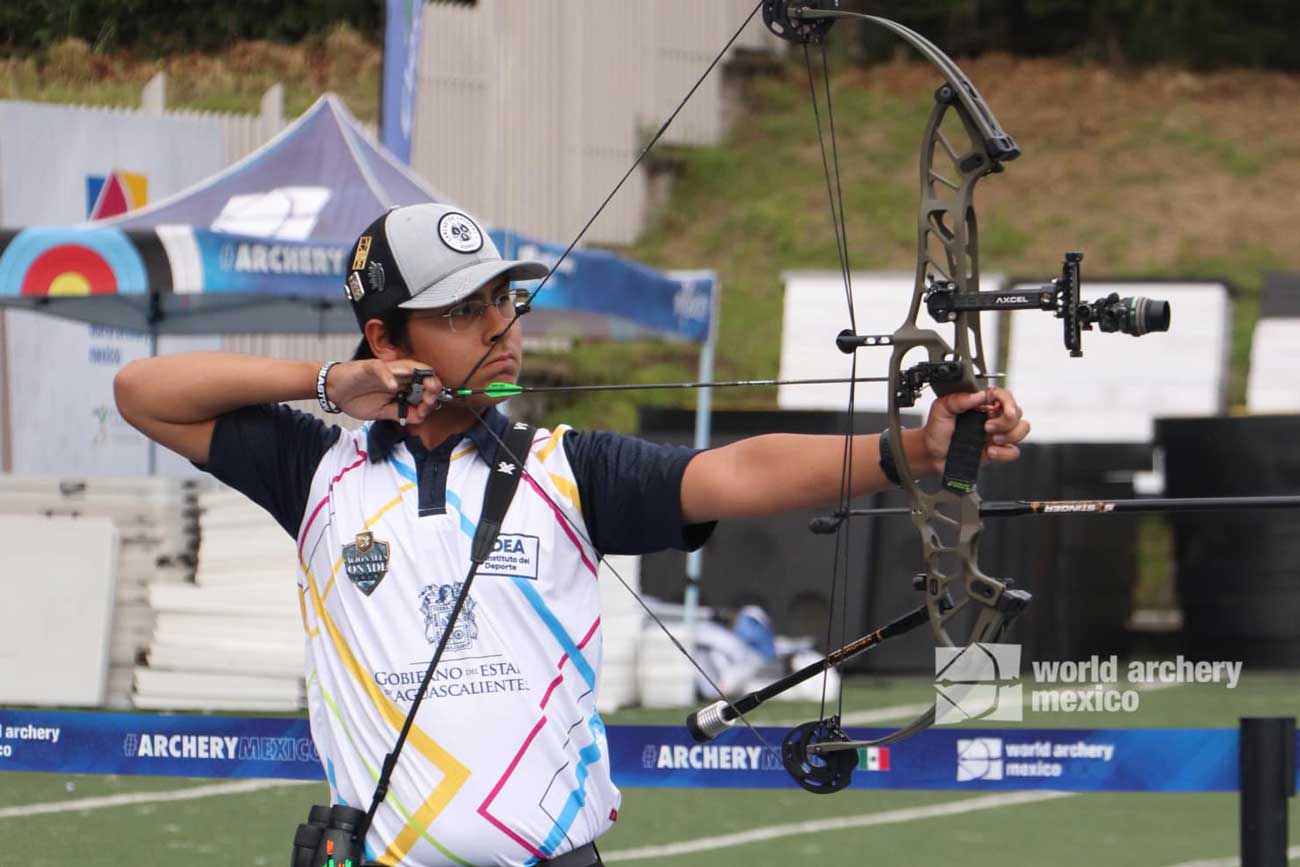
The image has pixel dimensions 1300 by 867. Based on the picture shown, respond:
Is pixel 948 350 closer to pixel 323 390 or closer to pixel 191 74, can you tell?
pixel 323 390

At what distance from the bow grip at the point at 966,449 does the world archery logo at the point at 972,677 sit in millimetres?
298

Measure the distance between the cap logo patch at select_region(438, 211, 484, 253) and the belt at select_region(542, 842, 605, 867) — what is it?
0.85 metres

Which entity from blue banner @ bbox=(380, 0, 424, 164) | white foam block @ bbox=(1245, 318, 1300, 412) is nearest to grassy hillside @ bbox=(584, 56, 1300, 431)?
white foam block @ bbox=(1245, 318, 1300, 412)

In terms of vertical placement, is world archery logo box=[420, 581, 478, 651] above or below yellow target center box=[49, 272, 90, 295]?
below

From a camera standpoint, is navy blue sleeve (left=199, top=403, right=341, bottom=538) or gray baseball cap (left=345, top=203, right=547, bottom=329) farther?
navy blue sleeve (left=199, top=403, right=341, bottom=538)

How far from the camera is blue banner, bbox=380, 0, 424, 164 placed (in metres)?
8.48

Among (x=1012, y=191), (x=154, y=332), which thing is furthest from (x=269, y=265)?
(x=1012, y=191)

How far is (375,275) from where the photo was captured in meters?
2.67

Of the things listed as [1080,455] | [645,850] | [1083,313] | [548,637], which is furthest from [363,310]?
[1080,455]

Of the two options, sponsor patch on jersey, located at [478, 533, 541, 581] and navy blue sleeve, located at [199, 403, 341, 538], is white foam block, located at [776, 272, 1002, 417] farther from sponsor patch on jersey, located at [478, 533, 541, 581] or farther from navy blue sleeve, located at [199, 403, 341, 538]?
sponsor patch on jersey, located at [478, 533, 541, 581]

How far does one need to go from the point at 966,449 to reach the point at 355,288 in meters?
0.94

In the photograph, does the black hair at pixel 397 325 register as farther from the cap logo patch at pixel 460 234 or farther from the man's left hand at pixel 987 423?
the man's left hand at pixel 987 423

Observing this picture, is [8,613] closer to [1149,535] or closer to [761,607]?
[761,607]

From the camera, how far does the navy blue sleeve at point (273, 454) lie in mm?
2719
